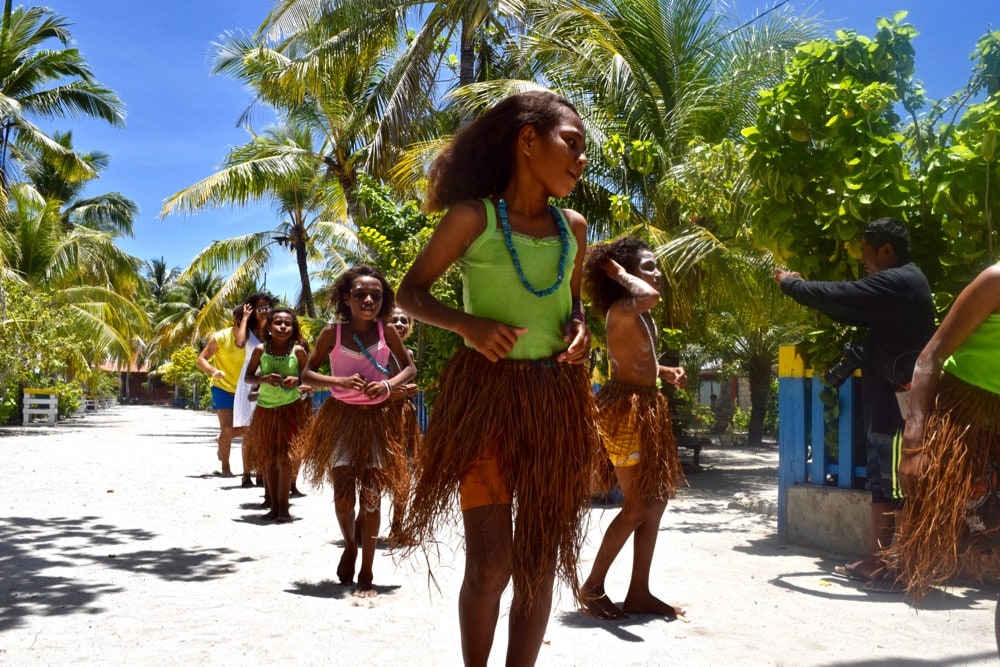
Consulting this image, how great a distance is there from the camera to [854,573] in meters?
4.88

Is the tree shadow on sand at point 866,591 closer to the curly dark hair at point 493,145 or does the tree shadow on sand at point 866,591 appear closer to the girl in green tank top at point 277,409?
the curly dark hair at point 493,145

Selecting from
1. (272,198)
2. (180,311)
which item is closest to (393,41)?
(272,198)

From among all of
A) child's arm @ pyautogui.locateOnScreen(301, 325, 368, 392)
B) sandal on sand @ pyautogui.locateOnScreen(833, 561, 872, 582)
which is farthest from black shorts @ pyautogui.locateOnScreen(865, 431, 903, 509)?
child's arm @ pyautogui.locateOnScreen(301, 325, 368, 392)

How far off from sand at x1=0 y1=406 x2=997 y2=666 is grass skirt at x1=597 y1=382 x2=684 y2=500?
23.8 inches

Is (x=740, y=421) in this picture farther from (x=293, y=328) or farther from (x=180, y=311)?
(x=180, y=311)

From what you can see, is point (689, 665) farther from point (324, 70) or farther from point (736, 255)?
point (324, 70)

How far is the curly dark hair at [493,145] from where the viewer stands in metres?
2.55

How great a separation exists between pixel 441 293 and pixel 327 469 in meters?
3.57

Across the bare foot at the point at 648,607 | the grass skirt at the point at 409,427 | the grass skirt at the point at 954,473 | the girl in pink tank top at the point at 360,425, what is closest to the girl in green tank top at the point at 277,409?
the girl in pink tank top at the point at 360,425

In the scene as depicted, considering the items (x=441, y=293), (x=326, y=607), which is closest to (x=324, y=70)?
(x=441, y=293)

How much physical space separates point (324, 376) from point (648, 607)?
1.94 metres

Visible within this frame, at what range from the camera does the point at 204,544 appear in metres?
5.72

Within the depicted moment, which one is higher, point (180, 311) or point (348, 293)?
point (180, 311)

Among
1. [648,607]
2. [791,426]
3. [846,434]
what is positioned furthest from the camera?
[791,426]
